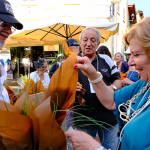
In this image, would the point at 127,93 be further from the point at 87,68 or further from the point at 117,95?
the point at 87,68

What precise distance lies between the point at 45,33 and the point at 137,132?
18.5 feet

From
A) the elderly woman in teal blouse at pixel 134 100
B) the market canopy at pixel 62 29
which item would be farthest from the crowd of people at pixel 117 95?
the market canopy at pixel 62 29

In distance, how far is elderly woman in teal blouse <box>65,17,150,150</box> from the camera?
1009mm

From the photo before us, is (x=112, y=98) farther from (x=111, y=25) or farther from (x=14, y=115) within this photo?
(x=111, y=25)

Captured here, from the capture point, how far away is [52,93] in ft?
2.84

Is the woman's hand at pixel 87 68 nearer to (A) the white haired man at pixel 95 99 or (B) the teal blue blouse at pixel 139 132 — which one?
(B) the teal blue blouse at pixel 139 132

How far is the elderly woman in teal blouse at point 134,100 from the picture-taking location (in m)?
1.01

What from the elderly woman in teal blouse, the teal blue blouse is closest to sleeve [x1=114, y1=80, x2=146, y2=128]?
the elderly woman in teal blouse

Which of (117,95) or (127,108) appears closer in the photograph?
(127,108)

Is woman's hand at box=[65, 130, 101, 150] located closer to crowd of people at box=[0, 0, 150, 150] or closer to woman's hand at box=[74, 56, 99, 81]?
crowd of people at box=[0, 0, 150, 150]

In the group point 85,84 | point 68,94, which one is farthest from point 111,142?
point 68,94

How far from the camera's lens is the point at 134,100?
138 centimetres

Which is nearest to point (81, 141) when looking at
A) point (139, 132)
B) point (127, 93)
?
point (139, 132)

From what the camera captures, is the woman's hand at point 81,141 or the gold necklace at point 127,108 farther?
the gold necklace at point 127,108
